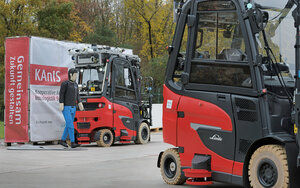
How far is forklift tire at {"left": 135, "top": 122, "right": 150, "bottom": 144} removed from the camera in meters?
18.0

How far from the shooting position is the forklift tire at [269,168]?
6.64m

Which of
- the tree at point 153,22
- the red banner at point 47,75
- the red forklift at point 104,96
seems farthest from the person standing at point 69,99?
the tree at point 153,22

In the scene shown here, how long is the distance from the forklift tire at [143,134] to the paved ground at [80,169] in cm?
296

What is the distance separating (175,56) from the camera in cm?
848

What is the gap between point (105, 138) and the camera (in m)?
16.8

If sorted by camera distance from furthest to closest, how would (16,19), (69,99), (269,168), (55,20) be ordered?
(55,20), (16,19), (69,99), (269,168)

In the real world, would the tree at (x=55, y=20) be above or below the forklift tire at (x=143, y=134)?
above

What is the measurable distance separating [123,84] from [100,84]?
874 mm

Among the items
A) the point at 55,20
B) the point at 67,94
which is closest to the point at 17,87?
the point at 67,94

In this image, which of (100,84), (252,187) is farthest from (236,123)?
(100,84)

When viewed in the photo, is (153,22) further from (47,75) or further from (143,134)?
(47,75)

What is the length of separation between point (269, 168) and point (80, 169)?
15.0 feet

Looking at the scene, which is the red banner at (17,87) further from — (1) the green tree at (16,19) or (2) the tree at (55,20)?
(2) the tree at (55,20)

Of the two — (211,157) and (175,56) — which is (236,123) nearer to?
(211,157)
